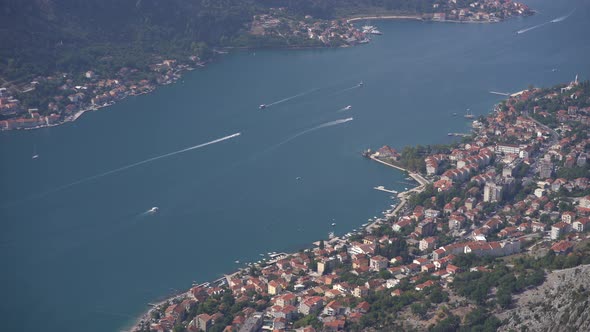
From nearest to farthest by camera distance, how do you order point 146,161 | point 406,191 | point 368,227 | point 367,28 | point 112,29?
point 368,227 < point 406,191 < point 146,161 < point 112,29 < point 367,28

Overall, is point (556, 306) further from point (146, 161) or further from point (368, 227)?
point (146, 161)

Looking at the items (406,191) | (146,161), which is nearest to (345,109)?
(406,191)

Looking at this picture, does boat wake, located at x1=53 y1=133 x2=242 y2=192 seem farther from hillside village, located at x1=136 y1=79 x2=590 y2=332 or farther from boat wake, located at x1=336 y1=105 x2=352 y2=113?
hillside village, located at x1=136 y1=79 x2=590 y2=332

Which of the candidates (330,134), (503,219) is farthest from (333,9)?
(503,219)

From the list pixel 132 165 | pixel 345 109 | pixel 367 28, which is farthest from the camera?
pixel 367 28

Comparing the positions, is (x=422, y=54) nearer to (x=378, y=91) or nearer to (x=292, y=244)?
(x=378, y=91)

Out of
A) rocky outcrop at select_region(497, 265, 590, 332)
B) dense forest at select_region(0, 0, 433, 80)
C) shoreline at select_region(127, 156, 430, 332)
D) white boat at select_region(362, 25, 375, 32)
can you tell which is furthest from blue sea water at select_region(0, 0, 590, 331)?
rocky outcrop at select_region(497, 265, 590, 332)

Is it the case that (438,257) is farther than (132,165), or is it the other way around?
(132,165)
